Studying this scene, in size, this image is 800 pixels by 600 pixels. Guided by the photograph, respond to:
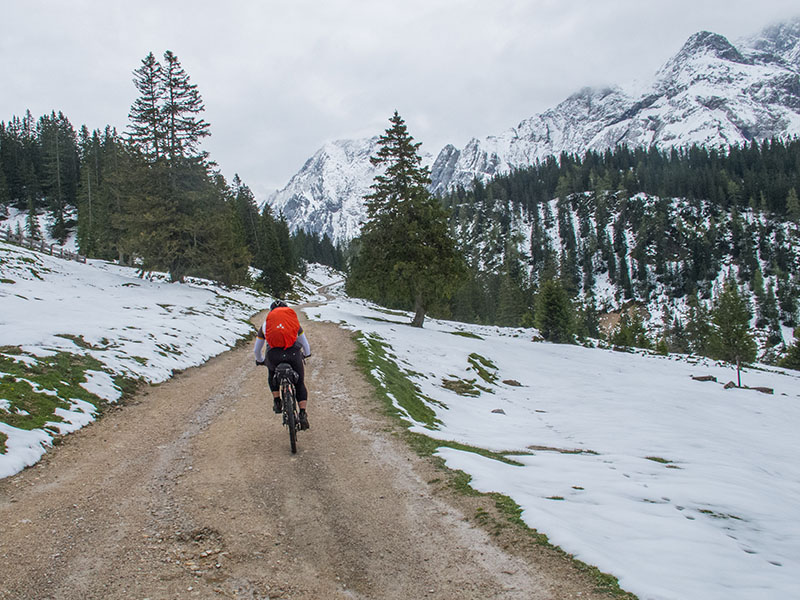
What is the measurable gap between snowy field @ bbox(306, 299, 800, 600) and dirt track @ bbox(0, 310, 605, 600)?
2.77 ft

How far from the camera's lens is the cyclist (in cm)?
793

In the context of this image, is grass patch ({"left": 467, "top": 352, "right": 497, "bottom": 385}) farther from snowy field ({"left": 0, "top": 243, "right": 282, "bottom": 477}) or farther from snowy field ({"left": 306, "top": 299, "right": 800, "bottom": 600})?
snowy field ({"left": 0, "top": 243, "right": 282, "bottom": 477})

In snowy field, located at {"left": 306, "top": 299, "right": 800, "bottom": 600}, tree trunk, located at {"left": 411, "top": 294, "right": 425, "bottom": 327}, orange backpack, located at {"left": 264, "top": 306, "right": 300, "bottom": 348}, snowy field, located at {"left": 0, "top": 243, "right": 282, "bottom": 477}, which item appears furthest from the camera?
tree trunk, located at {"left": 411, "top": 294, "right": 425, "bottom": 327}

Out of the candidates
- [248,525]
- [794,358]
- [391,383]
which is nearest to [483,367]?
[391,383]

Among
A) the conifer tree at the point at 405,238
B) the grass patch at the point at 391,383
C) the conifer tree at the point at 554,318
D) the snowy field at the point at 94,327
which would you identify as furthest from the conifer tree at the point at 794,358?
the snowy field at the point at 94,327

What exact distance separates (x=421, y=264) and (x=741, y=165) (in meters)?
234

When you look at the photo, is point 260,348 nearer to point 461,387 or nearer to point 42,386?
point 42,386

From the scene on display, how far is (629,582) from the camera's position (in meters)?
3.82

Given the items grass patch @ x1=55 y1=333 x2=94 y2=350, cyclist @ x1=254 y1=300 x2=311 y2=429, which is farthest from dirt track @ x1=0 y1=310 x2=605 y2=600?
grass patch @ x1=55 y1=333 x2=94 y2=350

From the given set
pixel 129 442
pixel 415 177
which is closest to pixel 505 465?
pixel 129 442

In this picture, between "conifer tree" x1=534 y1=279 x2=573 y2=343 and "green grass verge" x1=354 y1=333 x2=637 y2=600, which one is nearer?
"green grass verge" x1=354 y1=333 x2=637 y2=600

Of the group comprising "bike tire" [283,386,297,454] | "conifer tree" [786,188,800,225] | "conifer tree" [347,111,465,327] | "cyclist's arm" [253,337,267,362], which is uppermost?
"conifer tree" [786,188,800,225]

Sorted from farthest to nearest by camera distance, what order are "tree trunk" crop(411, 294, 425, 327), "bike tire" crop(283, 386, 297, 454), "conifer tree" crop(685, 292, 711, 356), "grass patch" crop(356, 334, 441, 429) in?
"conifer tree" crop(685, 292, 711, 356)
"tree trunk" crop(411, 294, 425, 327)
"grass patch" crop(356, 334, 441, 429)
"bike tire" crop(283, 386, 297, 454)

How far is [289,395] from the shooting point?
7.86m
